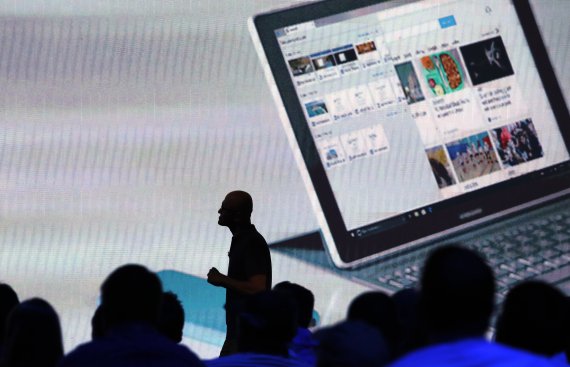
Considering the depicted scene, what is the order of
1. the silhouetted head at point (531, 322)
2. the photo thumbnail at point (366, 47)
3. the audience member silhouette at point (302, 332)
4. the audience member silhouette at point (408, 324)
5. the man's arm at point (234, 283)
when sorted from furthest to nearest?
the photo thumbnail at point (366, 47) < the man's arm at point (234, 283) < the audience member silhouette at point (302, 332) < the audience member silhouette at point (408, 324) < the silhouetted head at point (531, 322)

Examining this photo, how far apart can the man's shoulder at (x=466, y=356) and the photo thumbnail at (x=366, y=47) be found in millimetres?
1752

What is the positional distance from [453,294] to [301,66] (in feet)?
5.54

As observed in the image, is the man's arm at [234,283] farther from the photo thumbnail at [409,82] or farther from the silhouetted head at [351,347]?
the silhouetted head at [351,347]

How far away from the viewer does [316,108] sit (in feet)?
10.6

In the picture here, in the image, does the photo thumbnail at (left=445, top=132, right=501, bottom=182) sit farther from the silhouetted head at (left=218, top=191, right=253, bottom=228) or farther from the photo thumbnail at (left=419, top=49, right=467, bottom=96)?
the silhouetted head at (left=218, top=191, right=253, bottom=228)

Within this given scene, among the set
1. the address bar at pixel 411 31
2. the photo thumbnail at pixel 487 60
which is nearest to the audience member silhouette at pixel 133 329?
the address bar at pixel 411 31

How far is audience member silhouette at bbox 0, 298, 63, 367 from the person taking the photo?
192cm

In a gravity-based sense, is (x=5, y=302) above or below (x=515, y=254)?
above

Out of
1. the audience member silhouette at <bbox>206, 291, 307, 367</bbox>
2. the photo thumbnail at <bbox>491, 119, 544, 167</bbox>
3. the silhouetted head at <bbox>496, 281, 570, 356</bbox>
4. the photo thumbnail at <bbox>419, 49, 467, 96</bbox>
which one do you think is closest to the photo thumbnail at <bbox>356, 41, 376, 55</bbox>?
the photo thumbnail at <bbox>419, 49, 467, 96</bbox>

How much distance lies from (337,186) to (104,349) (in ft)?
4.77

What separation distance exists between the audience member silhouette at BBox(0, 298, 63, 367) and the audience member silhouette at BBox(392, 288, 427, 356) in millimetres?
609

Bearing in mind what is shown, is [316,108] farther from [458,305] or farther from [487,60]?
[458,305]

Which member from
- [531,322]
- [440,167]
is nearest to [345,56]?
[440,167]

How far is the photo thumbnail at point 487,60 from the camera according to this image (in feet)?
11.2
